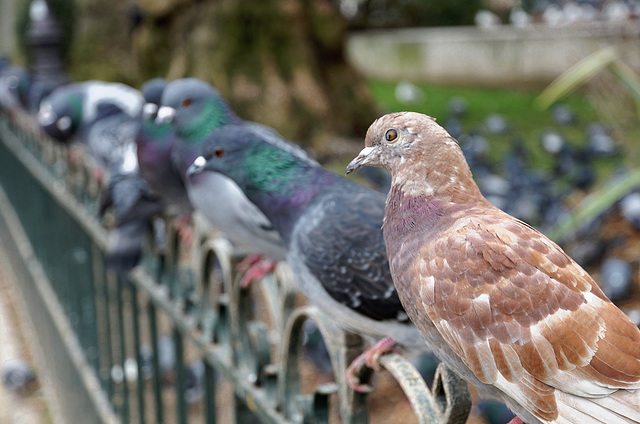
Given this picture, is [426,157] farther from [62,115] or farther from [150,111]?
[62,115]

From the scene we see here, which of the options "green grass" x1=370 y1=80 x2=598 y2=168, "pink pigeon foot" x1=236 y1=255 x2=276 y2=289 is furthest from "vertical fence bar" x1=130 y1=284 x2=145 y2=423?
"green grass" x1=370 y1=80 x2=598 y2=168

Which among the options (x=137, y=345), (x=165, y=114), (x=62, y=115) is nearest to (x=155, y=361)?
(x=137, y=345)

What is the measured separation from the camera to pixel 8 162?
7102 millimetres

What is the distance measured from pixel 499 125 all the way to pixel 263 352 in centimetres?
749

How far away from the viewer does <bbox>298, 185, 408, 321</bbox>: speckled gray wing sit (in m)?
1.52

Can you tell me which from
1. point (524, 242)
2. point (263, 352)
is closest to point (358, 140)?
point (263, 352)

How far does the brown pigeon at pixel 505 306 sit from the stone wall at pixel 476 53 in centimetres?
1165

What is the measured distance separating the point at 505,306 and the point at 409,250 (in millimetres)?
171

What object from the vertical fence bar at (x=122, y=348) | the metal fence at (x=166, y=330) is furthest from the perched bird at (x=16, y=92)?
the vertical fence bar at (x=122, y=348)

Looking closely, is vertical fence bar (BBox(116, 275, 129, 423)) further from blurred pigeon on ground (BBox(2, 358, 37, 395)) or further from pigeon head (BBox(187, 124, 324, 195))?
blurred pigeon on ground (BBox(2, 358, 37, 395))

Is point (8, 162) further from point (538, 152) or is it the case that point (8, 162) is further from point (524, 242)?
point (524, 242)

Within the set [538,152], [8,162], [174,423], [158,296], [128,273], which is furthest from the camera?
[538,152]

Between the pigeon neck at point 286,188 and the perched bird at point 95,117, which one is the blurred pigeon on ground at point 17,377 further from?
the pigeon neck at point 286,188

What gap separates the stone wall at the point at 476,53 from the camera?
48.8 feet
